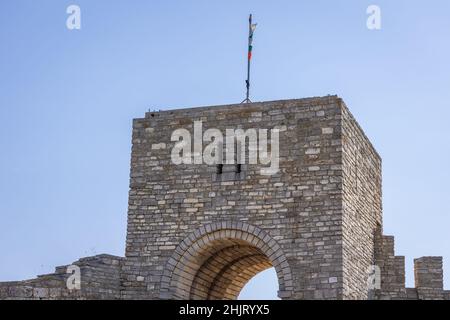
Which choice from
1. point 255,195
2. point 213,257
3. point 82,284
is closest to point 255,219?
point 255,195

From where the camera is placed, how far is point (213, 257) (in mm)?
17969

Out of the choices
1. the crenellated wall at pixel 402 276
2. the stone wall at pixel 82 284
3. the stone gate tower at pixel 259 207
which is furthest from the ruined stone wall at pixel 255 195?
the crenellated wall at pixel 402 276

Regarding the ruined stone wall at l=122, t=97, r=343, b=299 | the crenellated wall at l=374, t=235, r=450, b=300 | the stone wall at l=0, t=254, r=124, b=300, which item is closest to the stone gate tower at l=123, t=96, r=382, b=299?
the ruined stone wall at l=122, t=97, r=343, b=299

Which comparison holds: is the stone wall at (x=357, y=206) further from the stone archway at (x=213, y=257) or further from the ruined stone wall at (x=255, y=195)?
the stone archway at (x=213, y=257)

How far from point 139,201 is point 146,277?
60.9 inches

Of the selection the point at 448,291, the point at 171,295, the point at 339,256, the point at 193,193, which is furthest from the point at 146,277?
the point at 448,291

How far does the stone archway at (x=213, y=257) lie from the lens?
16.7m

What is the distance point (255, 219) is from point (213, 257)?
1522mm

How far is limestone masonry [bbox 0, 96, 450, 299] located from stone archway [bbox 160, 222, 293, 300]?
2 cm

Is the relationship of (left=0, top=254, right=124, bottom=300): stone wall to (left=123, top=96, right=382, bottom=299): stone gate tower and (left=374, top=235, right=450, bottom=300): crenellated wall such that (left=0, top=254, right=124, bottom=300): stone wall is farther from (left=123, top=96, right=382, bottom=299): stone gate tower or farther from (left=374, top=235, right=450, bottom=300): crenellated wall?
(left=374, top=235, right=450, bottom=300): crenellated wall

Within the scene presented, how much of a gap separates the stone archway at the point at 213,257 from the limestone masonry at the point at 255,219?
A: 0.02 m

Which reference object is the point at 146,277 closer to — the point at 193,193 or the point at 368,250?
the point at 193,193

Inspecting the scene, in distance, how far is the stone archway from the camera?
16.7 metres
